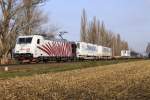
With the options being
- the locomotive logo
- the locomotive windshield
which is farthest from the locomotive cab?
the locomotive logo

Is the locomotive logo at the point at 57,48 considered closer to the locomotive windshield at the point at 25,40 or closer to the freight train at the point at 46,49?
the freight train at the point at 46,49

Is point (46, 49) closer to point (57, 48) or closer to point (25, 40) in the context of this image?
point (25, 40)

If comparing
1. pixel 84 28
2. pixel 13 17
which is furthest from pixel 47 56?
pixel 84 28

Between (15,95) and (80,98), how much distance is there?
2064 millimetres

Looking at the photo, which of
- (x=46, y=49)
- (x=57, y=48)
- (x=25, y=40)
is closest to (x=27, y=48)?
(x=25, y=40)

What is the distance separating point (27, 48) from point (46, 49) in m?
4.69

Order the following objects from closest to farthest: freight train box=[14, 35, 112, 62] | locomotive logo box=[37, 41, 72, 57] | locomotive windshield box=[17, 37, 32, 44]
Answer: freight train box=[14, 35, 112, 62], locomotive windshield box=[17, 37, 32, 44], locomotive logo box=[37, 41, 72, 57]

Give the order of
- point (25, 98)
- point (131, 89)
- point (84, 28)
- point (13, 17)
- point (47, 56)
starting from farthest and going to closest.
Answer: point (84, 28), point (13, 17), point (47, 56), point (131, 89), point (25, 98)

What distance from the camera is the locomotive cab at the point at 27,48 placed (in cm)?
4678

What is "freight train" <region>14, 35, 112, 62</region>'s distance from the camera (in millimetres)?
47125

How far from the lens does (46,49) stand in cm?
5138

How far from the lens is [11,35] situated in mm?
58594

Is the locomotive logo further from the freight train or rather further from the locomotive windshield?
the locomotive windshield

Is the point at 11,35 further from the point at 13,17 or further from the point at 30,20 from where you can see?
the point at 30,20
